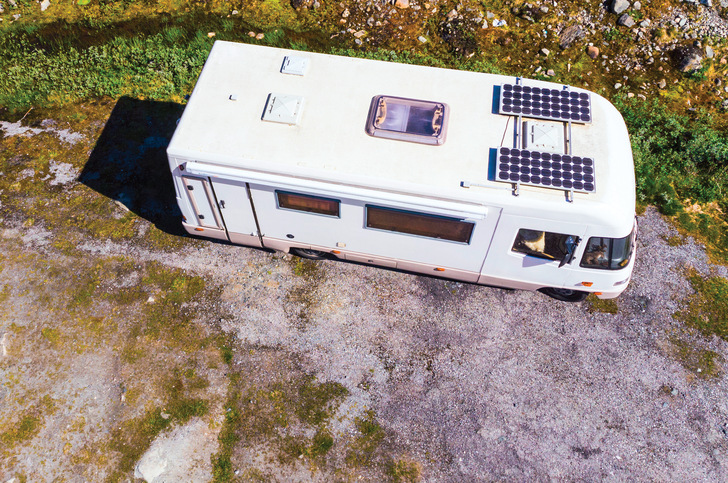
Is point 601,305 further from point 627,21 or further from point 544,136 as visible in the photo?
point 627,21

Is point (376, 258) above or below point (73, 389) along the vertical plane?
above

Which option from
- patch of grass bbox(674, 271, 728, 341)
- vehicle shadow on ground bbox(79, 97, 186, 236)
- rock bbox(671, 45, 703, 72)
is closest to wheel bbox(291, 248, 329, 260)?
vehicle shadow on ground bbox(79, 97, 186, 236)

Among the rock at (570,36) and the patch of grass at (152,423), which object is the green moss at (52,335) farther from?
the rock at (570,36)

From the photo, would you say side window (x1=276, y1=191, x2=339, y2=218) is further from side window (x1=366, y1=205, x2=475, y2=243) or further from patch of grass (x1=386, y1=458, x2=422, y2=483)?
patch of grass (x1=386, y1=458, x2=422, y2=483)

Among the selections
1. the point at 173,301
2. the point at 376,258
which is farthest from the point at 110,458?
the point at 376,258

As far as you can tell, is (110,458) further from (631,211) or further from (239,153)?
(631,211)

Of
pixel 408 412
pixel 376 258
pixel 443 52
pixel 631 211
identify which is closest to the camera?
pixel 631 211
